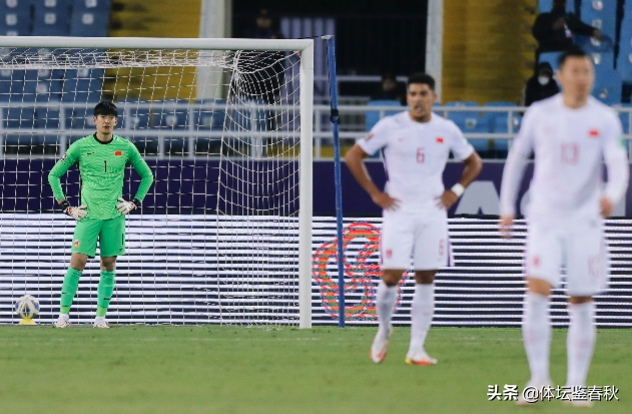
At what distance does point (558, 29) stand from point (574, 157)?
14.3 m

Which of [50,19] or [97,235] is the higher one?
[50,19]

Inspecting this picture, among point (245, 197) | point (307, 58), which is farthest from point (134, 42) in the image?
point (245, 197)

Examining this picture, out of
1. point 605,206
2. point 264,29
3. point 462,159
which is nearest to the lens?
point 605,206

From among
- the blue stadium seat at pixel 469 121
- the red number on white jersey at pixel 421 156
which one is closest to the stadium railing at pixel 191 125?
the blue stadium seat at pixel 469 121

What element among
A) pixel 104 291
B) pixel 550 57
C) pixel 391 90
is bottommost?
pixel 104 291

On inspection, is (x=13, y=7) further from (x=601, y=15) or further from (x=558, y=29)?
(x=601, y=15)

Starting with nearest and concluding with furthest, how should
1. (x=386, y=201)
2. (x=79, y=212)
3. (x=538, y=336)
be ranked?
(x=538, y=336) → (x=386, y=201) → (x=79, y=212)

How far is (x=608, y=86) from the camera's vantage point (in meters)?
19.6

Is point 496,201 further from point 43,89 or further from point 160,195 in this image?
point 43,89

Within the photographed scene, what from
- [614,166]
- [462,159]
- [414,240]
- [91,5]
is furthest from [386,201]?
[91,5]

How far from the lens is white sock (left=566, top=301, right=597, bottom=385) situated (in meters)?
6.00

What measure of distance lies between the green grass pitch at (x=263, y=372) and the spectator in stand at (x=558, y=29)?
1012cm

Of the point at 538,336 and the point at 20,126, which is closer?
the point at 538,336

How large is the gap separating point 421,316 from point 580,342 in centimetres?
184
